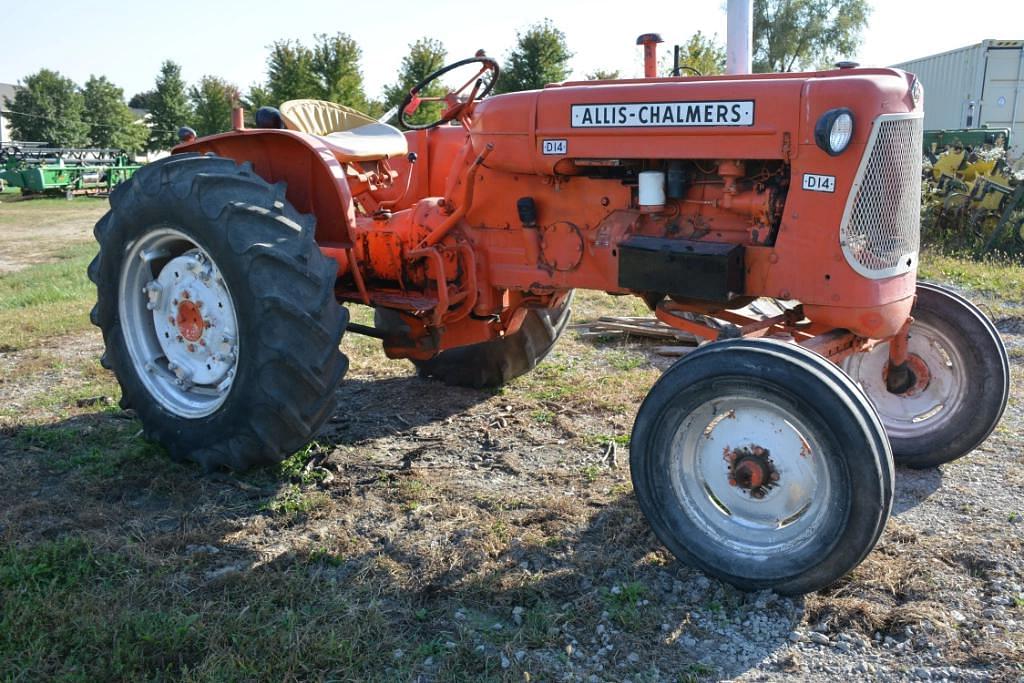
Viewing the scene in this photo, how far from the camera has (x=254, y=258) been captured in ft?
12.1

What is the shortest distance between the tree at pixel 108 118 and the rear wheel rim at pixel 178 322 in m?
43.6

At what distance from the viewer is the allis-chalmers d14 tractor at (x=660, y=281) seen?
2.99 m

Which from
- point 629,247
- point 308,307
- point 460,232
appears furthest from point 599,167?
point 308,307

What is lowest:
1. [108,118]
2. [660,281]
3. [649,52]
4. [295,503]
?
[295,503]

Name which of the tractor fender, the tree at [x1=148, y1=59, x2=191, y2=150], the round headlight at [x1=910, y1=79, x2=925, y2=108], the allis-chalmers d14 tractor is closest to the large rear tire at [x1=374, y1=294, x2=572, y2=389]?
the allis-chalmers d14 tractor

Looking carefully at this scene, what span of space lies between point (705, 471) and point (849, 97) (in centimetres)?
144

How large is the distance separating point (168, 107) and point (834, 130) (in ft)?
153

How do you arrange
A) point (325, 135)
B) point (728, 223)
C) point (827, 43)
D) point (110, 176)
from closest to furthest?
point (728, 223), point (325, 135), point (110, 176), point (827, 43)

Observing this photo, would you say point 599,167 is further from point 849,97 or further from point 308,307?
point 308,307

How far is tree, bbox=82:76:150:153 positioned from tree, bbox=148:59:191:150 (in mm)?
967

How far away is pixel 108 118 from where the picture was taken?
4425 cm

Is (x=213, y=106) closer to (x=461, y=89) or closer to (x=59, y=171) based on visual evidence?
(x=59, y=171)

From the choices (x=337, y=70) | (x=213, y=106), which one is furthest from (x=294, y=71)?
(x=213, y=106)

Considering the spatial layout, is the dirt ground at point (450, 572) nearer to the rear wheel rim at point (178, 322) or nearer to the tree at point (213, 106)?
the rear wheel rim at point (178, 322)
